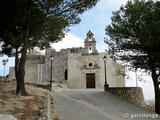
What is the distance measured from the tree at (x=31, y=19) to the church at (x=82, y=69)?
568 inches

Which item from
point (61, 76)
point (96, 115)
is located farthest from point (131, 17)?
point (61, 76)

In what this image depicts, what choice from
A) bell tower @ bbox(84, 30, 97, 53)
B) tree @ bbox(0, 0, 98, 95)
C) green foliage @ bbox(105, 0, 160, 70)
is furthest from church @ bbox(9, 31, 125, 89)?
tree @ bbox(0, 0, 98, 95)

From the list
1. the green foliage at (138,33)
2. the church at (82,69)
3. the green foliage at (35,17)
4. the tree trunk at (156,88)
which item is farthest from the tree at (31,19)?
the church at (82,69)

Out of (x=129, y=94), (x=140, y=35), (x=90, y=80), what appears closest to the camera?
(x=140, y=35)

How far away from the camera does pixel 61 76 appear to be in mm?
29828

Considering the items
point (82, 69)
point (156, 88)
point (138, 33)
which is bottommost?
point (156, 88)

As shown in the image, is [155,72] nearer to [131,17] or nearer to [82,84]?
[131,17]

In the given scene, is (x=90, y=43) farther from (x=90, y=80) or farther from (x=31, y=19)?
(x=31, y=19)

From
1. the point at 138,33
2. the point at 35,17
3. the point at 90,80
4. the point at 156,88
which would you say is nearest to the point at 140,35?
the point at 138,33

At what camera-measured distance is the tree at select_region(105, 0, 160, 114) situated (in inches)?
460

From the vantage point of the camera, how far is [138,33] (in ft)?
38.6

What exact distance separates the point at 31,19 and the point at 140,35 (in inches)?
324

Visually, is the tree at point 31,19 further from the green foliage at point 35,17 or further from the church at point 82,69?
the church at point 82,69

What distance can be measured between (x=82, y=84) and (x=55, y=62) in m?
7.69
